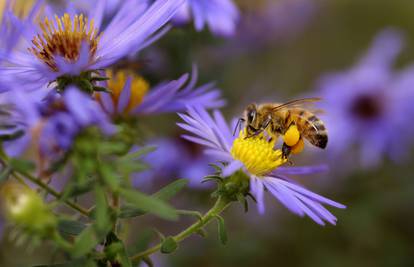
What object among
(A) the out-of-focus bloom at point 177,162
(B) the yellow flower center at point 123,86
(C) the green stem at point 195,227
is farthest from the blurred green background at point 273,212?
(C) the green stem at point 195,227

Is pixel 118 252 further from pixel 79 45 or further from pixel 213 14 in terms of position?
pixel 213 14

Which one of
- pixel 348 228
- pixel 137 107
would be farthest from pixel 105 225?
pixel 348 228

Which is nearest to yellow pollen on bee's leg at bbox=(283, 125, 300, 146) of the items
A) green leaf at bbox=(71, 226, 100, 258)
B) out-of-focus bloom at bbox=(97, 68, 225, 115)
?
out-of-focus bloom at bbox=(97, 68, 225, 115)

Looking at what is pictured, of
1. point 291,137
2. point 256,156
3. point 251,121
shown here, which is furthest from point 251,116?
point 256,156

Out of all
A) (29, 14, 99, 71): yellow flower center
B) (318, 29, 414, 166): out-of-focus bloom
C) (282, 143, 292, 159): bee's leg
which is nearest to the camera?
(29, 14, 99, 71): yellow flower center

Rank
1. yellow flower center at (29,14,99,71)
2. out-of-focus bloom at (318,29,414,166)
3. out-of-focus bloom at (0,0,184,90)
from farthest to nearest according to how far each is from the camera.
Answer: out-of-focus bloom at (318,29,414,166), yellow flower center at (29,14,99,71), out-of-focus bloom at (0,0,184,90)

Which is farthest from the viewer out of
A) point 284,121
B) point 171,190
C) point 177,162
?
point 177,162

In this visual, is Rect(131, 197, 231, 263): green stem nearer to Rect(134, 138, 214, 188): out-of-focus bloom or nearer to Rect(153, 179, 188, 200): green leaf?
Rect(153, 179, 188, 200): green leaf
